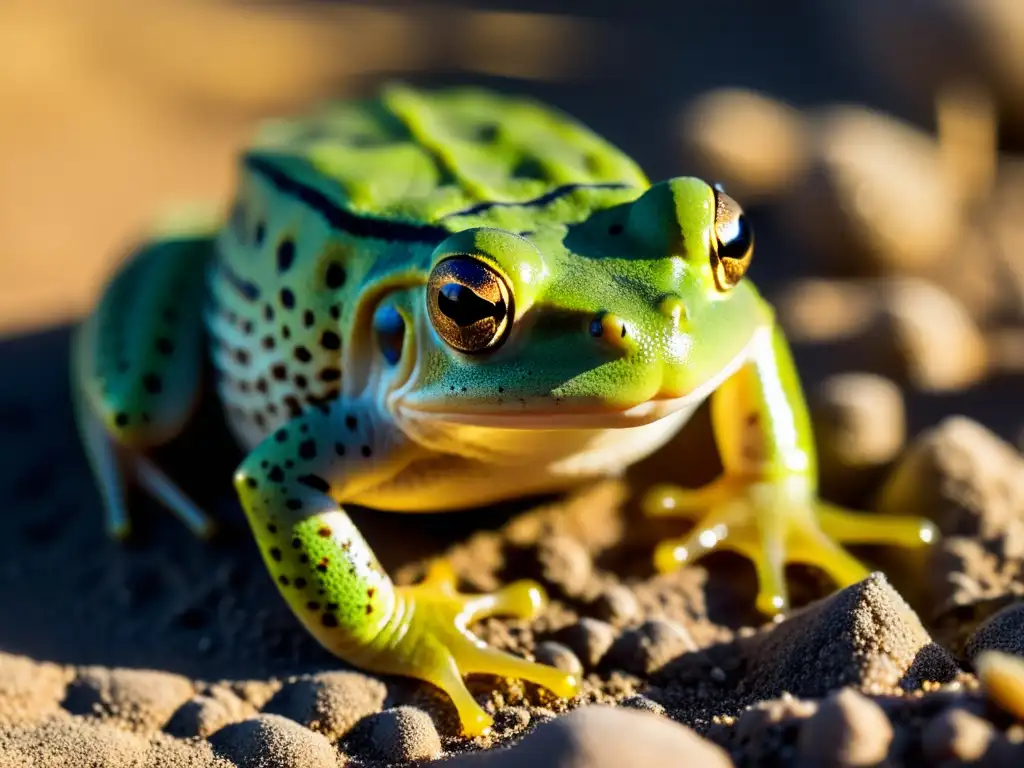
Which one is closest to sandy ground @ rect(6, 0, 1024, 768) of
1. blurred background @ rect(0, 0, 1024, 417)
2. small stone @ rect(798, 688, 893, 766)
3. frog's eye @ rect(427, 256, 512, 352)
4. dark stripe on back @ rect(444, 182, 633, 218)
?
small stone @ rect(798, 688, 893, 766)

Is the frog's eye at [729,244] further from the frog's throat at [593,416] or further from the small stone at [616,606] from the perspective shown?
the small stone at [616,606]

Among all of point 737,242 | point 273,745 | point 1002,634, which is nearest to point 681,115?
point 737,242

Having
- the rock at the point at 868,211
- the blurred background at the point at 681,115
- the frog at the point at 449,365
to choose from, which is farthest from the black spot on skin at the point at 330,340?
the rock at the point at 868,211

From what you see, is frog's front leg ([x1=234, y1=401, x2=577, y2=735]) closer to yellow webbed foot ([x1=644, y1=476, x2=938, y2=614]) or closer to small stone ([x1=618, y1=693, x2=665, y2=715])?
small stone ([x1=618, y1=693, x2=665, y2=715])

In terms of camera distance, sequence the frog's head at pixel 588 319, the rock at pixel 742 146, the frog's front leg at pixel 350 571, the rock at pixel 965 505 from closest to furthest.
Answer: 1. the frog's head at pixel 588 319
2. the frog's front leg at pixel 350 571
3. the rock at pixel 965 505
4. the rock at pixel 742 146

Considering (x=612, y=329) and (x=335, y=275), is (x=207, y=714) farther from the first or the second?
(x=612, y=329)
